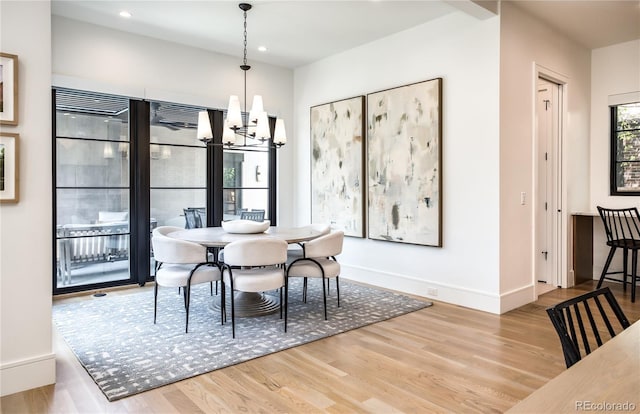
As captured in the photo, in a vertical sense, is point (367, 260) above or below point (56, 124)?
below

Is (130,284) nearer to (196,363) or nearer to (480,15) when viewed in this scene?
(196,363)

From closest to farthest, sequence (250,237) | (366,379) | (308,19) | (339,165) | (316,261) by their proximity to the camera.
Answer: (366,379)
(250,237)
(316,261)
(308,19)
(339,165)

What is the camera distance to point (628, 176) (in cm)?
523

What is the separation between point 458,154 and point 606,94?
8.25ft

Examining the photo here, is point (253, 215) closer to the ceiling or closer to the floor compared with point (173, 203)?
closer to the floor

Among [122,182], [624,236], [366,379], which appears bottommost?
[366,379]

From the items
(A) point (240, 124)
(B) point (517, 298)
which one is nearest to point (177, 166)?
(A) point (240, 124)

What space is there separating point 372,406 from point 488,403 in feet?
2.07

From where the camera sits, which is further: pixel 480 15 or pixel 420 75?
pixel 420 75

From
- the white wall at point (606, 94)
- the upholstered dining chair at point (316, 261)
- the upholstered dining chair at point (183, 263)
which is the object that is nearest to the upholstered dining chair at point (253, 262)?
the upholstered dining chair at point (183, 263)

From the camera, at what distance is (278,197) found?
21.0 feet

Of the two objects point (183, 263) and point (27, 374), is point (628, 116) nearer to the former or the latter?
point (183, 263)

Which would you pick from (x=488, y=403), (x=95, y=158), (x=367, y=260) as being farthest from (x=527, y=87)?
(x=95, y=158)

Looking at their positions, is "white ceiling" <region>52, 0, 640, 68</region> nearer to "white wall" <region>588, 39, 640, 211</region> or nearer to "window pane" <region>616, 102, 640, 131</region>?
"white wall" <region>588, 39, 640, 211</region>
